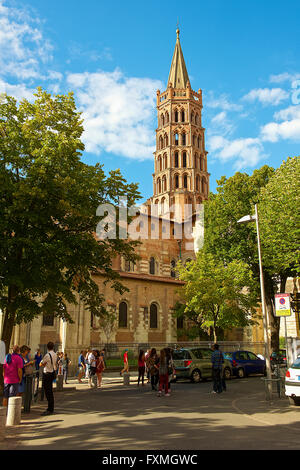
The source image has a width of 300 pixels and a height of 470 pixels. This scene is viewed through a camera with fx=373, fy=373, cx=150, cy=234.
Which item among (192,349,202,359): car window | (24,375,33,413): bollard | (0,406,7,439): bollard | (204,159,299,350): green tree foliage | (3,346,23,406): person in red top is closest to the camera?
(0,406,7,439): bollard

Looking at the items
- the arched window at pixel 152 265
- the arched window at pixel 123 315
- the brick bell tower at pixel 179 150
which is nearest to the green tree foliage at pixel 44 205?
the arched window at pixel 123 315

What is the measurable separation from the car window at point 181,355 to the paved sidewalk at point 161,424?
17.2 feet

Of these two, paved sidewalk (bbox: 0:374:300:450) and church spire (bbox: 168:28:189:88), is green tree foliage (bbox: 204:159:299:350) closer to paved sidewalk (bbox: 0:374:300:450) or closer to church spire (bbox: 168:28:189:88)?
paved sidewalk (bbox: 0:374:300:450)

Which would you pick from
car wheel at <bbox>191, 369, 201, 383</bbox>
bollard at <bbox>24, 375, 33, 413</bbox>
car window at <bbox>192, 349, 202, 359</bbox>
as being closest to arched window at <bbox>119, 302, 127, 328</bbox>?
car window at <bbox>192, 349, 202, 359</bbox>

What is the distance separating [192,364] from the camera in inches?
771

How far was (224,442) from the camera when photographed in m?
7.15

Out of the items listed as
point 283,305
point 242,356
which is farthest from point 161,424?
point 242,356

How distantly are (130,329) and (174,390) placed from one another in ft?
74.0

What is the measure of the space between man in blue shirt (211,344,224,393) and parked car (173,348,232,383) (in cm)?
414

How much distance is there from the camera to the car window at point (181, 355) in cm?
1964

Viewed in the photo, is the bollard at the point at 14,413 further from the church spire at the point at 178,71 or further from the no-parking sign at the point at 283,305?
the church spire at the point at 178,71

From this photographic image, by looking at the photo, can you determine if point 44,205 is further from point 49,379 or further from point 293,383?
point 293,383

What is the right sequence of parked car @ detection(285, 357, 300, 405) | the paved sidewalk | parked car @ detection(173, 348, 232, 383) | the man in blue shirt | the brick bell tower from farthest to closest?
the brick bell tower
parked car @ detection(173, 348, 232, 383)
the man in blue shirt
parked car @ detection(285, 357, 300, 405)
the paved sidewalk

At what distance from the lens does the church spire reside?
75188mm
